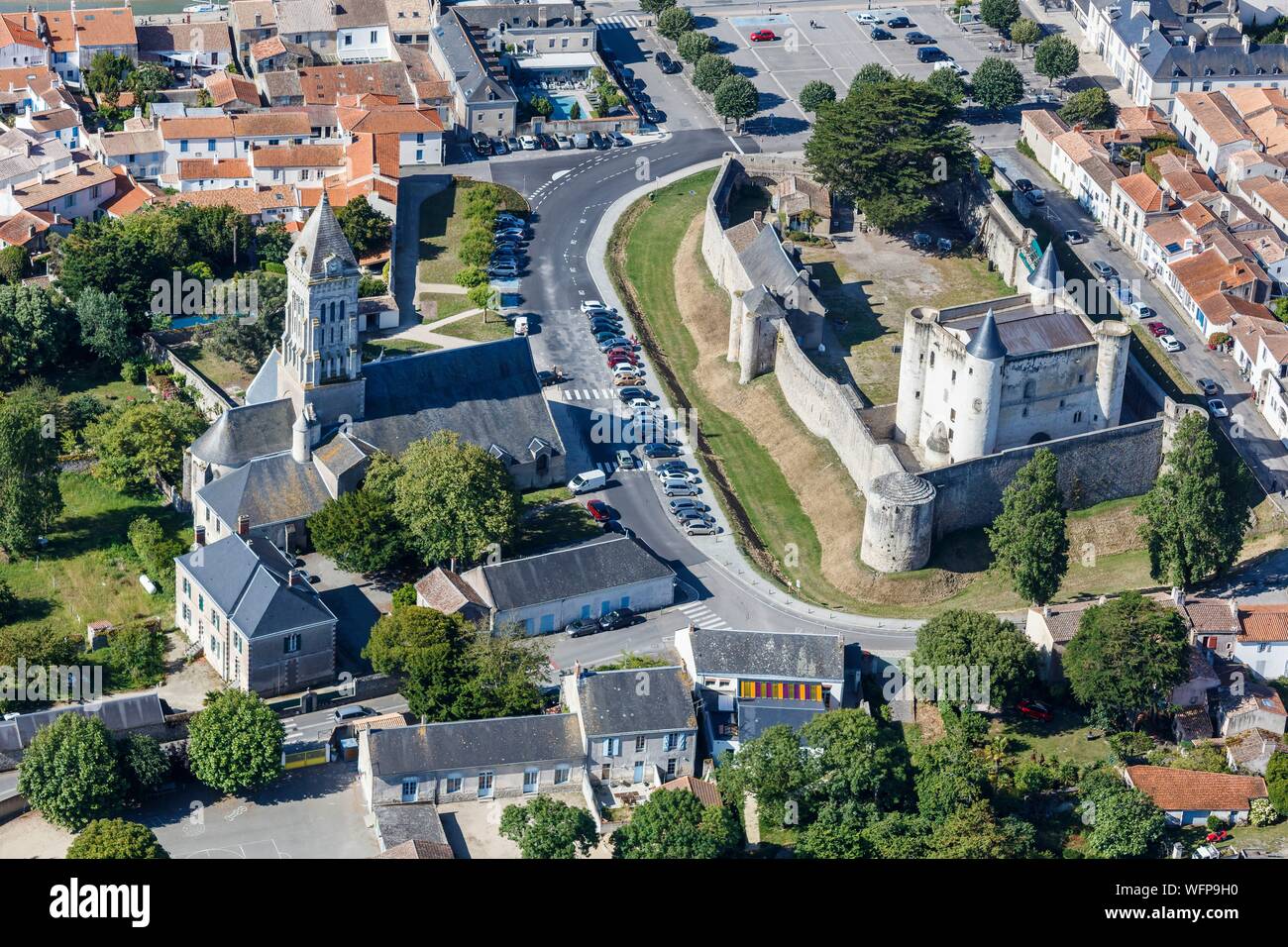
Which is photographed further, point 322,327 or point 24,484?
point 322,327

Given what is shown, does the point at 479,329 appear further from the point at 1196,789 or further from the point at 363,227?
the point at 1196,789

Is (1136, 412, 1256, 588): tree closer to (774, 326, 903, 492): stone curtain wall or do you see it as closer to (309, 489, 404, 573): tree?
(774, 326, 903, 492): stone curtain wall

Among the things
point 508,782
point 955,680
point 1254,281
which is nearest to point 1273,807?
point 955,680

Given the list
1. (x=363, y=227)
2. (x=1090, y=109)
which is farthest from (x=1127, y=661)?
(x=1090, y=109)

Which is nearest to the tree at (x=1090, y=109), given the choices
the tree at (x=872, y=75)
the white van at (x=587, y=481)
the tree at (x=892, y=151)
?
the tree at (x=872, y=75)

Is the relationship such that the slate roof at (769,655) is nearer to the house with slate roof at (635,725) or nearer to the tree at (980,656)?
the house with slate roof at (635,725)
